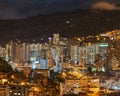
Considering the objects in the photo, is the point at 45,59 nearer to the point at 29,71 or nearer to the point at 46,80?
the point at 29,71

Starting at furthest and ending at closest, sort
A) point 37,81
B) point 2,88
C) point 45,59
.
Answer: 1. point 45,59
2. point 37,81
3. point 2,88

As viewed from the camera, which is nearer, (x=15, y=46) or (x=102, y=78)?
(x=102, y=78)

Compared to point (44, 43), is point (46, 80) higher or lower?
lower

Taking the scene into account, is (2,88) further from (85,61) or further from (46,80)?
(85,61)

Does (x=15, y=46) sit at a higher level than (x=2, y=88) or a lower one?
higher

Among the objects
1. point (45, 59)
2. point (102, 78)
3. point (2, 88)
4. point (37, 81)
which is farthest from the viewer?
point (45, 59)

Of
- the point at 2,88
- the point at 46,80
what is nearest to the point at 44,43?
the point at 46,80

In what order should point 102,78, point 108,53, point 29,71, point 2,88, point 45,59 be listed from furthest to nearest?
1. point 108,53
2. point 45,59
3. point 102,78
4. point 29,71
5. point 2,88

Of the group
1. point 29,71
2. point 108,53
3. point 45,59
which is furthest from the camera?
point 108,53

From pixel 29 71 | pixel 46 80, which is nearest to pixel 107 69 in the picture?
pixel 29 71
